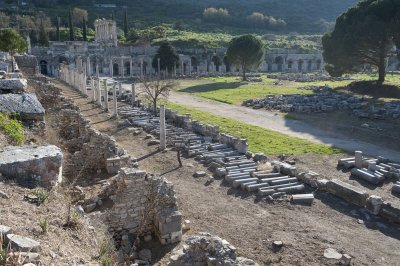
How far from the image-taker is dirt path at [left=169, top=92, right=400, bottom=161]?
21.7 meters

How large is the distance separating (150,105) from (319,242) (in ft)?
79.5

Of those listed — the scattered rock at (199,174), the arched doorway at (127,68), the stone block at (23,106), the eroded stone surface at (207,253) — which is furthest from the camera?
the arched doorway at (127,68)

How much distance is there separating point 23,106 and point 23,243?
885 centimetres

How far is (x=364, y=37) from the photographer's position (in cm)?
3959

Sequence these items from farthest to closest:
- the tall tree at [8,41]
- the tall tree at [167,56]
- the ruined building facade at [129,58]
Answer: the ruined building facade at [129,58] < the tall tree at [167,56] < the tall tree at [8,41]

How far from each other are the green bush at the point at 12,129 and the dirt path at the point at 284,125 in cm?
1559

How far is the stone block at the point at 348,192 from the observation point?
45.4 feet

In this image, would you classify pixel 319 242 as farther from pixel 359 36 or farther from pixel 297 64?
pixel 297 64

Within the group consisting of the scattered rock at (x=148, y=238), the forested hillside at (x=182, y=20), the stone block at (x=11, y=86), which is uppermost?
the forested hillside at (x=182, y=20)

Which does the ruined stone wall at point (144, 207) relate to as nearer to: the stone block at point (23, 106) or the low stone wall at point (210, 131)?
the stone block at point (23, 106)

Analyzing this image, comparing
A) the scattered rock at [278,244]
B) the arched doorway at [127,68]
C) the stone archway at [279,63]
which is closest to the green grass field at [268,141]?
the scattered rock at [278,244]

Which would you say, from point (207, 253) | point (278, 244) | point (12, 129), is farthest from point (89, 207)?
point (278, 244)

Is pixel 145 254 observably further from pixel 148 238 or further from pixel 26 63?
pixel 26 63

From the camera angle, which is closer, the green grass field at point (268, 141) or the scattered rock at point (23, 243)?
the scattered rock at point (23, 243)
